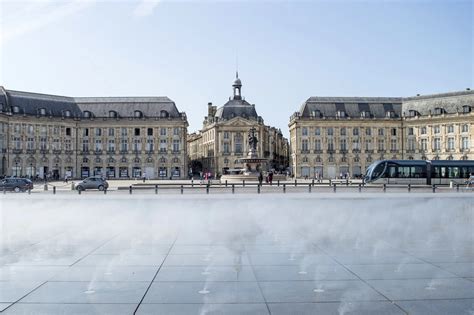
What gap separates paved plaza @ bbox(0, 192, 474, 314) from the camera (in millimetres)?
8750

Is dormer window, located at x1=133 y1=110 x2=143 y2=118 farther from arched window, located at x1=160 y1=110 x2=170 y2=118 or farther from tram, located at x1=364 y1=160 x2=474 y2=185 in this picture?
tram, located at x1=364 y1=160 x2=474 y2=185

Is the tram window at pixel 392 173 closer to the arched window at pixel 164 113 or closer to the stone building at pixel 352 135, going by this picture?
the stone building at pixel 352 135

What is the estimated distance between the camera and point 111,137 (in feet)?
359

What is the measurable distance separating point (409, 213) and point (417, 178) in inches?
1575

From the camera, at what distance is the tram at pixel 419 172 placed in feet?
201

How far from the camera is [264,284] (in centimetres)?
1001

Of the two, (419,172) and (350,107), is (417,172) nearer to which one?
(419,172)

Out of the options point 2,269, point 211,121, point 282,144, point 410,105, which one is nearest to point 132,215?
point 2,269

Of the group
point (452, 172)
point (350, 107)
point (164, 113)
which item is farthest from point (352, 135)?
point (452, 172)

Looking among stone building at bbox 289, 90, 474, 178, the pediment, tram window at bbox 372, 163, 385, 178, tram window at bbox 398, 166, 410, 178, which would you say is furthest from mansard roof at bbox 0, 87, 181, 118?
tram window at bbox 398, 166, 410, 178

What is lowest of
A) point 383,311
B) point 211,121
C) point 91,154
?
point 383,311

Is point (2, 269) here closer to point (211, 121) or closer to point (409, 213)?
point (409, 213)

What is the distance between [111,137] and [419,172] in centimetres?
6906

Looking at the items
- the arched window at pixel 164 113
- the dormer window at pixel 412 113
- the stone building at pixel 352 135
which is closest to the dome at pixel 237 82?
the stone building at pixel 352 135
